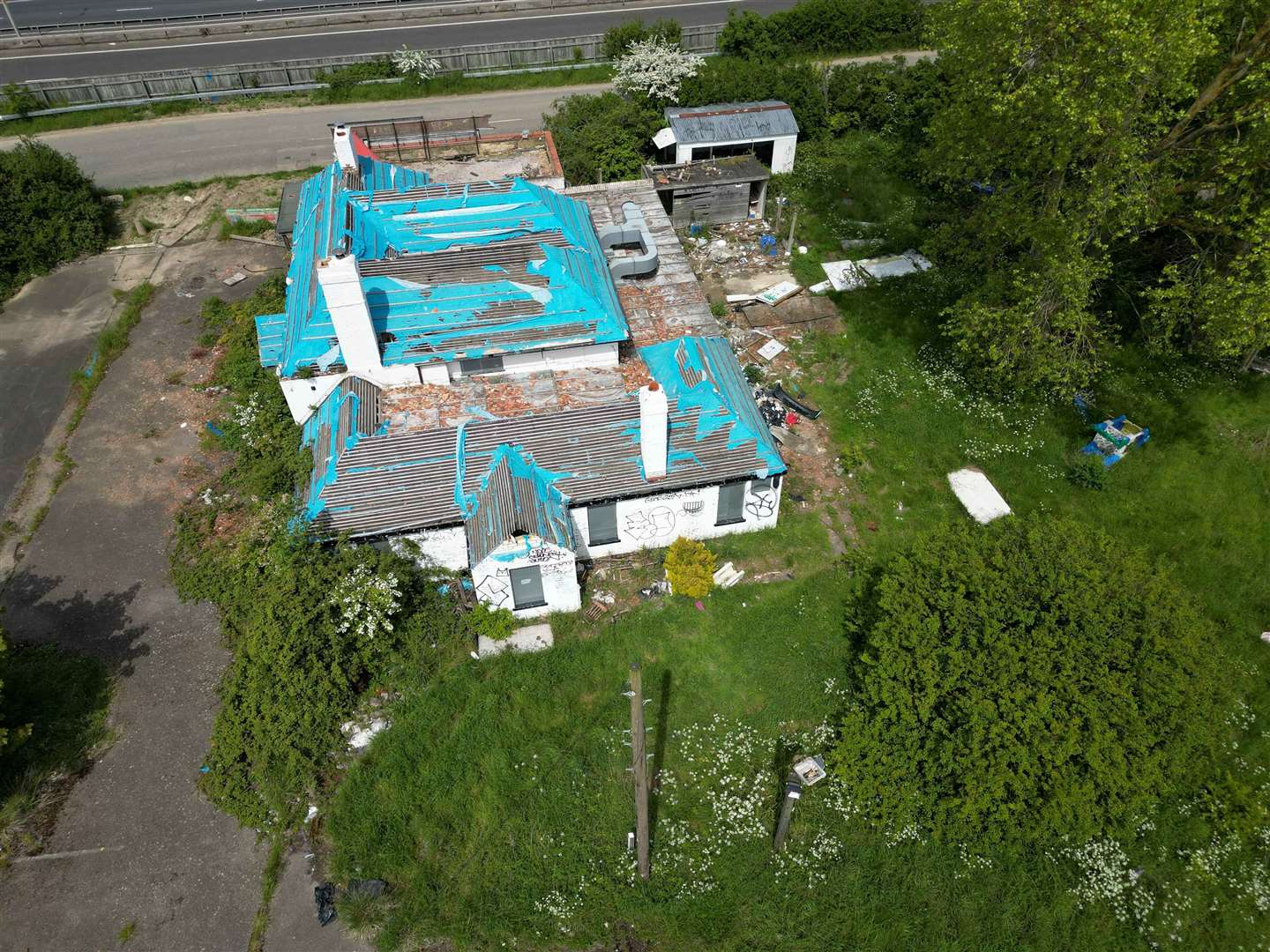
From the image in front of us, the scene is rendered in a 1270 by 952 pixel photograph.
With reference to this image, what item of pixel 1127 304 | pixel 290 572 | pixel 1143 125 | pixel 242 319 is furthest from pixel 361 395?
pixel 1127 304

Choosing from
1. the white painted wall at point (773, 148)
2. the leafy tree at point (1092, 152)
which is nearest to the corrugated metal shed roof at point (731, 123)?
the white painted wall at point (773, 148)

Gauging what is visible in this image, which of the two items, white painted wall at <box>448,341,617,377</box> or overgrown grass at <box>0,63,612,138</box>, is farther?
overgrown grass at <box>0,63,612,138</box>

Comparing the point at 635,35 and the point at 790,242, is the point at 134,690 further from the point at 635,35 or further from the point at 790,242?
the point at 635,35

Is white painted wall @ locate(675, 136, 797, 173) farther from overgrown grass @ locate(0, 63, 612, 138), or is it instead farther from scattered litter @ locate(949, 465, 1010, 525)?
scattered litter @ locate(949, 465, 1010, 525)

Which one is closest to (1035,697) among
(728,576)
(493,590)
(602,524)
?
(728,576)

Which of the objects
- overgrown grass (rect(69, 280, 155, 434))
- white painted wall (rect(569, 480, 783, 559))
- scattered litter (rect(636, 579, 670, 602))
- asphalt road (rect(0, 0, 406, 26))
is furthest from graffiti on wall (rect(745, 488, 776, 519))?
asphalt road (rect(0, 0, 406, 26))

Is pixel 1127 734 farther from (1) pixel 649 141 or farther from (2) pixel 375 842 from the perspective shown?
(1) pixel 649 141
